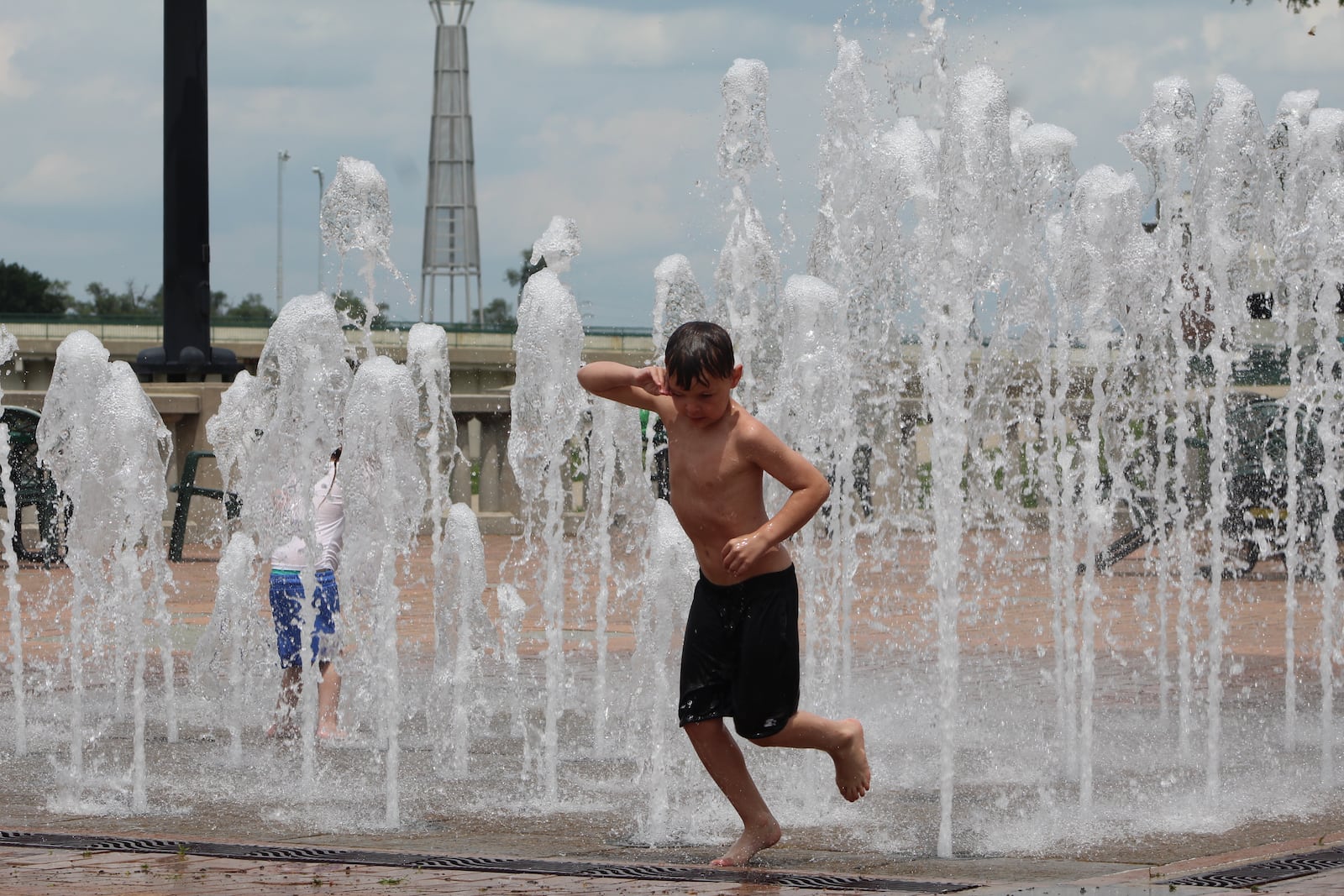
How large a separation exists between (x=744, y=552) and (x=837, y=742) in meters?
0.60

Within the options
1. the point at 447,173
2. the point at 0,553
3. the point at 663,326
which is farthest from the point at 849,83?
the point at 447,173

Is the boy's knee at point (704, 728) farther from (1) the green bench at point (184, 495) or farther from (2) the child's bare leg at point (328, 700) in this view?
(1) the green bench at point (184, 495)

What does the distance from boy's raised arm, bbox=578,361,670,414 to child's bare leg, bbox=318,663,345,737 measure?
2.39m

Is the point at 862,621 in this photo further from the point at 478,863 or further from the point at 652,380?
the point at 478,863

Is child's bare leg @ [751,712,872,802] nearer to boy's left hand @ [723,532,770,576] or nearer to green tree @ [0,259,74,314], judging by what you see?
boy's left hand @ [723,532,770,576]

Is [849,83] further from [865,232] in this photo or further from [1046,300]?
[1046,300]

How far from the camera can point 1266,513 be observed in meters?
14.6

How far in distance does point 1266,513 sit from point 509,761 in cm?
967

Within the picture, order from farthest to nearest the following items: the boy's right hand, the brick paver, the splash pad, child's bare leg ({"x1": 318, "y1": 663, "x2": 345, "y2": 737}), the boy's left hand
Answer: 1. child's bare leg ({"x1": 318, "y1": 663, "x2": 345, "y2": 737})
2. the splash pad
3. the boy's right hand
4. the boy's left hand
5. the brick paver

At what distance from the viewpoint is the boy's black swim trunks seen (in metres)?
4.59

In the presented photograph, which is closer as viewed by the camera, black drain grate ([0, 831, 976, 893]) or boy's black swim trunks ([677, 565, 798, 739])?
black drain grate ([0, 831, 976, 893])

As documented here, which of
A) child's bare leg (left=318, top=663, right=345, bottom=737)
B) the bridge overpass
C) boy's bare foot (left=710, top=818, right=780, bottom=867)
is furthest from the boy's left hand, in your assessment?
the bridge overpass

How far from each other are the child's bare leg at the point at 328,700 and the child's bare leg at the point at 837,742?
263 centimetres

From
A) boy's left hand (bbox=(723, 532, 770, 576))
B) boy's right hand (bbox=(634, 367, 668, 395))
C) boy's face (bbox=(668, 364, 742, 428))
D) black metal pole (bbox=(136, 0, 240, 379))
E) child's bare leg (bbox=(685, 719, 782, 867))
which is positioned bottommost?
child's bare leg (bbox=(685, 719, 782, 867))
